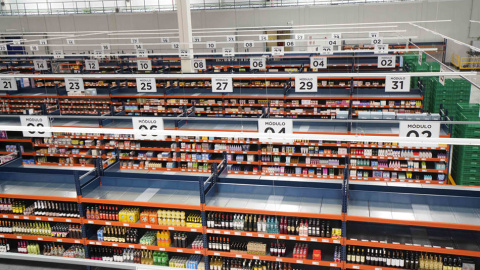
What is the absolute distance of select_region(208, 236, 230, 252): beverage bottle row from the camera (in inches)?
283

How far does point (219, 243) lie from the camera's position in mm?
7199

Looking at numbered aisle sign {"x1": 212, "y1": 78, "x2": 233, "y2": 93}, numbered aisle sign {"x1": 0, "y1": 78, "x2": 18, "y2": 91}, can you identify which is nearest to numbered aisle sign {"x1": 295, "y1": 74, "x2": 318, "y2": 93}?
numbered aisle sign {"x1": 212, "y1": 78, "x2": 233, "y2": 93}

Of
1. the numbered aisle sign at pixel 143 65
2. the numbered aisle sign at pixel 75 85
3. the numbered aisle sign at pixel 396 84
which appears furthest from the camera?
the numbered aisle sign at pixel 143 65

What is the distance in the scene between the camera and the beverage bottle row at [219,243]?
23.6 ft

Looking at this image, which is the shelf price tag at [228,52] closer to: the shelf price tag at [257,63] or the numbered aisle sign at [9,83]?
the shelf price tag at [257,63]

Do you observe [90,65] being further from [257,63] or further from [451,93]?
[451,93]

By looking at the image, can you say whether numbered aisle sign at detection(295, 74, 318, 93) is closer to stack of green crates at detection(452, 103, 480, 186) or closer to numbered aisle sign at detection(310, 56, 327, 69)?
numbered aisle sign at detection(310, 56, 327, 69)

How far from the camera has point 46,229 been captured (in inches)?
318

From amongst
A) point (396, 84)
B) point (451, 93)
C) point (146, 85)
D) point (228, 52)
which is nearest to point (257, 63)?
point (228, 52)

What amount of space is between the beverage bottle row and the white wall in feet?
48.1

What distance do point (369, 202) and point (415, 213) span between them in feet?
2.42

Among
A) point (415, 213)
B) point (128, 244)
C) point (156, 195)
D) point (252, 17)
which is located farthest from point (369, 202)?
point (252, 17)

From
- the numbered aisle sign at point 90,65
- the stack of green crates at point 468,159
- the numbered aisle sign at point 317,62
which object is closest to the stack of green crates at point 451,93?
the stack of green crates at point 468,159

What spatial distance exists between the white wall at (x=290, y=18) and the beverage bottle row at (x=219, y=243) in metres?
14.7
